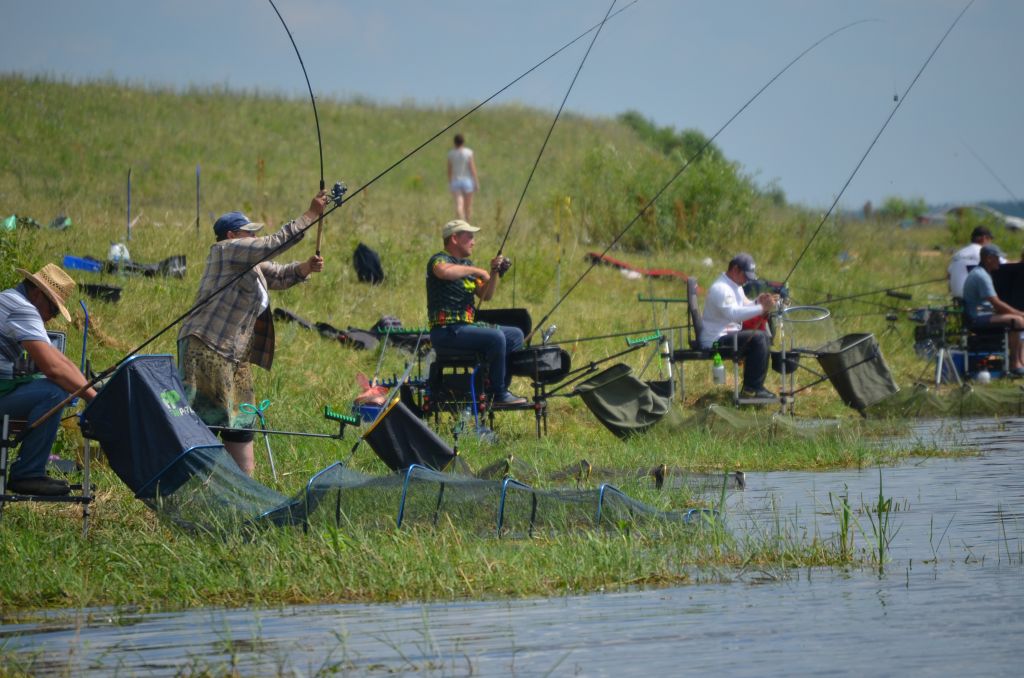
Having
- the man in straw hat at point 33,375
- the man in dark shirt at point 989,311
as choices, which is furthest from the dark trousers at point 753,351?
the man in straw hat at point 33,375

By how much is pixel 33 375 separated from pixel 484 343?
338 centimetres

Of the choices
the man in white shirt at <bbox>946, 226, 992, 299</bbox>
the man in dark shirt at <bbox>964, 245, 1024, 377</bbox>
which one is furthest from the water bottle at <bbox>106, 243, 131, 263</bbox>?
the man in white shirt at <bbox>946, 226, 992, 299</bbox>

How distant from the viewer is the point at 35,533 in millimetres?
6227

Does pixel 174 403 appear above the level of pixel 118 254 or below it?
below

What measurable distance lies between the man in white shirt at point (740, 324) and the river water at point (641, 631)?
494 centimetres

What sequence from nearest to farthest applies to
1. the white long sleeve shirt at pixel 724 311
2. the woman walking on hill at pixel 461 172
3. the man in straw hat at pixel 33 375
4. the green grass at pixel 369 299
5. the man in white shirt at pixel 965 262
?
the green grass at pixel 369 299 → the man in straw hat at pixel 33 375 → the white long sleeve shirt at pixel 724 311 → the man in white shirt at pixel 965 262 → the woman walking on hill at pixel 461 172

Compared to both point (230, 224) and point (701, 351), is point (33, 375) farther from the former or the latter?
point (701, 351)

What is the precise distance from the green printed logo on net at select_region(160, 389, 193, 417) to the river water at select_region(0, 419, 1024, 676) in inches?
47.2

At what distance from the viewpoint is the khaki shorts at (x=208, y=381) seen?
747 centimetres

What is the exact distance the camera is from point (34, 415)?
634cm

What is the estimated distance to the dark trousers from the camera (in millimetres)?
11014

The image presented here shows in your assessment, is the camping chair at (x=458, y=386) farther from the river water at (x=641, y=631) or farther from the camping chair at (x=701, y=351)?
the river water at (x=641, y=631)

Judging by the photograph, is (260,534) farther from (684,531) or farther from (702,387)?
(702,387)

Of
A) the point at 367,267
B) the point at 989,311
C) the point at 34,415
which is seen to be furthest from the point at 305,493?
the point at 367,267
